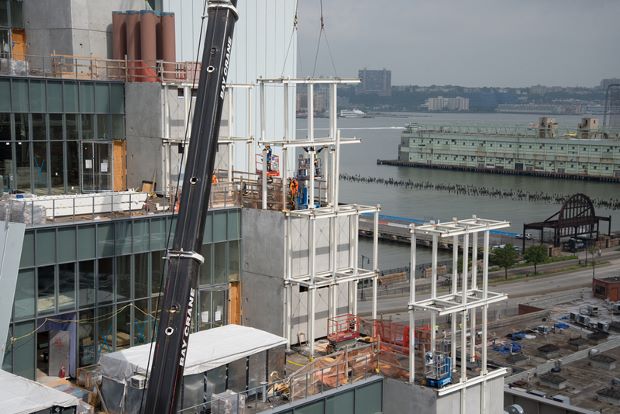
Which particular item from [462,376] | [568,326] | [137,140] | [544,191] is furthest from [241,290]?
[544,191]

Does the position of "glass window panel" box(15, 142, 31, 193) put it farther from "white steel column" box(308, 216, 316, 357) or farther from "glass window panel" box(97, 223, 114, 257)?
"white steel column" box(308, 216, 316, 357)

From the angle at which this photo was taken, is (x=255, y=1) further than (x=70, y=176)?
Yes

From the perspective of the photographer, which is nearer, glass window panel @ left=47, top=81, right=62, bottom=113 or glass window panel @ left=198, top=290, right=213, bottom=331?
glass window panel @ left=198, top=290, right=213, bottom=331

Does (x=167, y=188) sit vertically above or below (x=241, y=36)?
below

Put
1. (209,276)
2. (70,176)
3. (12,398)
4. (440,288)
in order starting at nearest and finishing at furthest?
1. (12,398)
2. (209,276)
3. (70,176)
4. (440,288)

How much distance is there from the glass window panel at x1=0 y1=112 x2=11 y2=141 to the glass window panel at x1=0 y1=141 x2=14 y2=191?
0.50 feet

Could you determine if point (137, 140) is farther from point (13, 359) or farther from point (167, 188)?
point (13, 359)

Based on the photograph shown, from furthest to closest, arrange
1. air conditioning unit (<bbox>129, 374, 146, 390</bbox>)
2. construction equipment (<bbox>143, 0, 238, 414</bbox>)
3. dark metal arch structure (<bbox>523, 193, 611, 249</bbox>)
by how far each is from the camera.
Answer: dark metal arch structure (<bbox>523, 193, 611, 249</bbox>) → air conditioning unit (<bbox>129, 374, 146, 390</bbox>) → construction equipment (<bbox>143, 0, 238, 414</bbox>)

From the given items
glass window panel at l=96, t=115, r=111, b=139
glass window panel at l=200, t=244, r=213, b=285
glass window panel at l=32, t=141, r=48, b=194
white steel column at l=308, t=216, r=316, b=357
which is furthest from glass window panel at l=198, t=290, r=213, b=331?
glass window panel at l=96, t=115, r=111, b=139

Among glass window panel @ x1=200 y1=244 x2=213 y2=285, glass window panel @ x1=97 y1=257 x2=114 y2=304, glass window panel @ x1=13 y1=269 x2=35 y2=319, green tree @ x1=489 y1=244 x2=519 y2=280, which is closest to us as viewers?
glass window panel @ x1=13 y1=269 x2=35 y2=319

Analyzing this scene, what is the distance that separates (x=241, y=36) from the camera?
39250mm

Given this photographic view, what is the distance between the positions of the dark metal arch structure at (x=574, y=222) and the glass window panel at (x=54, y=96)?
76.1 meters

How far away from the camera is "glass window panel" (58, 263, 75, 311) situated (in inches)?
902

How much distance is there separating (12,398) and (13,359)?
501 centimetres
